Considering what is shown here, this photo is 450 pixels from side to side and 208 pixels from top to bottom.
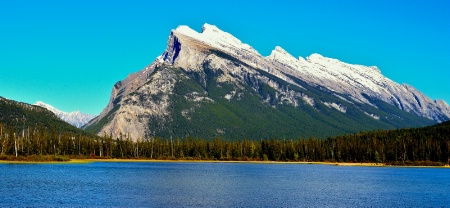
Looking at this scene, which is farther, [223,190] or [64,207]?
[223,190]

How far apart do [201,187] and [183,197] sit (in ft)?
60.4

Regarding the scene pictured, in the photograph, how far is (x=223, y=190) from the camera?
105 metres

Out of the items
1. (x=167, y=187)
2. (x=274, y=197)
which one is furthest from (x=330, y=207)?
(x=167, y=187)

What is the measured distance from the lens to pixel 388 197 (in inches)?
3922

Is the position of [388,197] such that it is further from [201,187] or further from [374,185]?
[201,187]

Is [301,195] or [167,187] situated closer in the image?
[301,195]

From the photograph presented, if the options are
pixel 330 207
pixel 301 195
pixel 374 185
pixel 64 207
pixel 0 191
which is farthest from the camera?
pixel 374 185

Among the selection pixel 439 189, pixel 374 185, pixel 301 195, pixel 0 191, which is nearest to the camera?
pixel 0 191

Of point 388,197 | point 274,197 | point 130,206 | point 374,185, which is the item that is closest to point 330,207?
point 274,197

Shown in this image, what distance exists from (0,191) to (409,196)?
228 feet

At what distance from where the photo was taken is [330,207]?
8306 cm

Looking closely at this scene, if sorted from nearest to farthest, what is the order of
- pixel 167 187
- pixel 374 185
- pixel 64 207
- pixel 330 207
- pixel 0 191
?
pixel 64 207 < pixel 330 207 < pixel 0 191 < pixel 167 187 < pixel 374 185

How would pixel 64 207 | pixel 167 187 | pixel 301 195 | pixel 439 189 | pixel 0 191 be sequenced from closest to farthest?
pixel 64 207 < pixel 0 191 < pixel 301 195 < pixel 167 187 < pixel 439 189

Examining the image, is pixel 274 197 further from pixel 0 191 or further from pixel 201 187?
pixel 0 191
